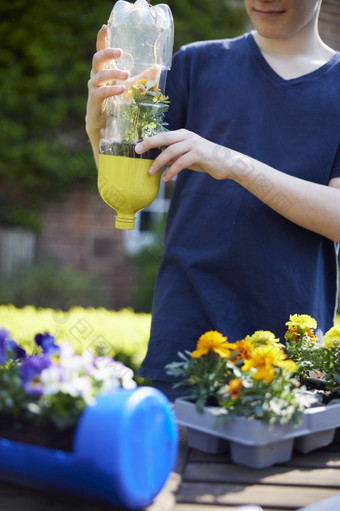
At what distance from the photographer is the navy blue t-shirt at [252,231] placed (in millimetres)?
1674

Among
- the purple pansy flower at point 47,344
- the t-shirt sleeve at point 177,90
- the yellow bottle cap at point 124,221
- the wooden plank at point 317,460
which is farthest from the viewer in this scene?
the t-shirt sleeve at point 177,90

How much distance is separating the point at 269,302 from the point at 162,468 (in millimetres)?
814

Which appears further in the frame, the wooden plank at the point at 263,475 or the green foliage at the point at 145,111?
the green foliage at the point at 145,111

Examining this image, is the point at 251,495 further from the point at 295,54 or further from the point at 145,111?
the point at 295,54

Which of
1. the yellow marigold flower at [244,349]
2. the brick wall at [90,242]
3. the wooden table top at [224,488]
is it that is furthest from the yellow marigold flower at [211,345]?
the brick wall at [90,242]

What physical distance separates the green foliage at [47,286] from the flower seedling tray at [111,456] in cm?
517

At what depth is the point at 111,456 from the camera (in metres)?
0.86

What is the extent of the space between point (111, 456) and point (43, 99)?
629cm

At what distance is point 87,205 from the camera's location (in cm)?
666

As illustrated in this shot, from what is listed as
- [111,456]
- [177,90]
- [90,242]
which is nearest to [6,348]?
[111,456]

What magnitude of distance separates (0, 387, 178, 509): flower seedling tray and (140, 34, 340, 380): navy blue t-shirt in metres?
0.72

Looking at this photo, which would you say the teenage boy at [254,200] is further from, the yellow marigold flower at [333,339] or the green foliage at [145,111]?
the yellow marigold flower at [333,339]

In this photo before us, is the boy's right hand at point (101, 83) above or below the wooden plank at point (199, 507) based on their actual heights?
above

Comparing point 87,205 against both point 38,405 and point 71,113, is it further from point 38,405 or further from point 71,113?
point 38,405
